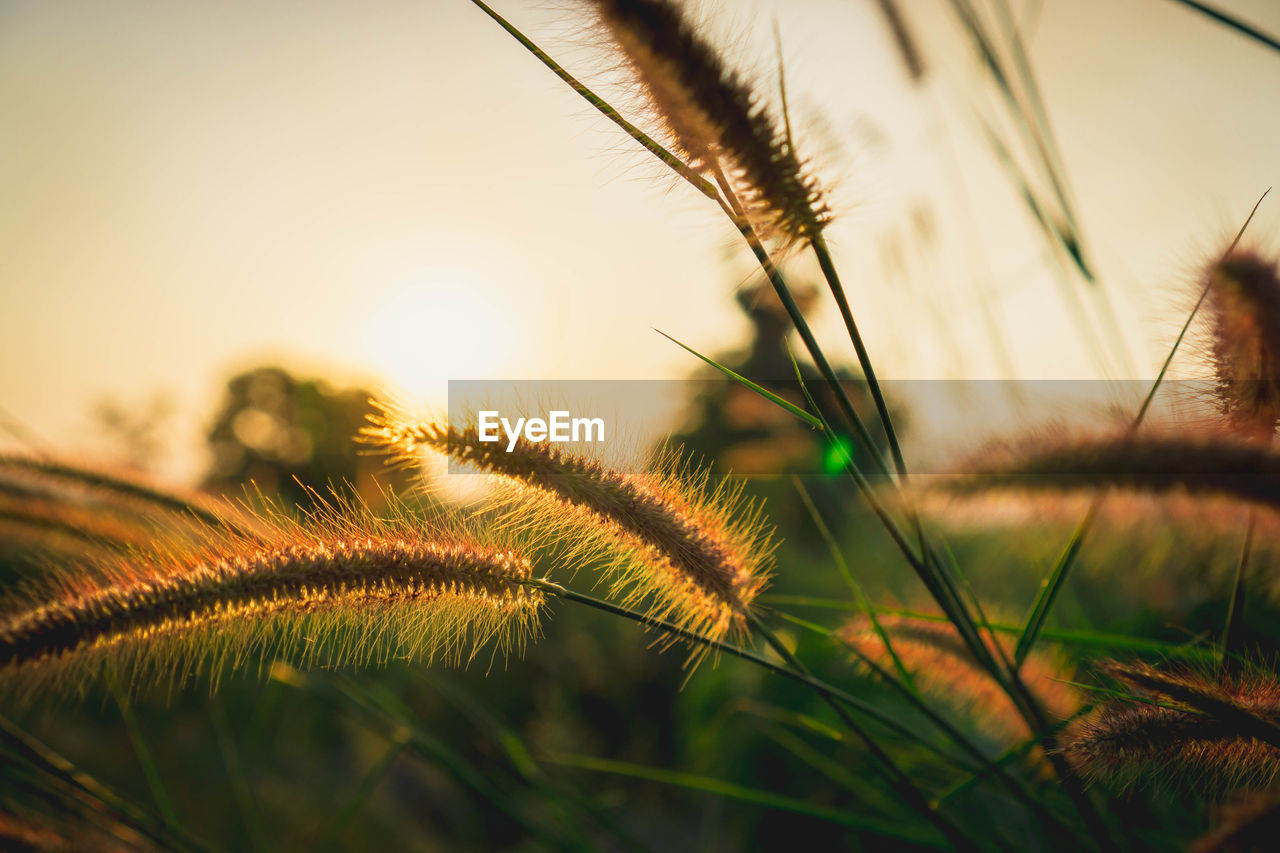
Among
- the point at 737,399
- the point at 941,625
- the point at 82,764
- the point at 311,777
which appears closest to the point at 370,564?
the point at 941,625

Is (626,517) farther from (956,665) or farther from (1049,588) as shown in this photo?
(956,665)

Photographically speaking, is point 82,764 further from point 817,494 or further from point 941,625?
point 817,494

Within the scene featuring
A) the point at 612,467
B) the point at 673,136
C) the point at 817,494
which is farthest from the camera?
the point at 817,494

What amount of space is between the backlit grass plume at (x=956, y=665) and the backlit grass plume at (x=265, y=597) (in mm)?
614

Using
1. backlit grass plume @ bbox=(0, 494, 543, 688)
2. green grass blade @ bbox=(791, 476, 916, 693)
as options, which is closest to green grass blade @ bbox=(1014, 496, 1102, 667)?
green grass blade @ bbox=(791, 476, 916, 693)

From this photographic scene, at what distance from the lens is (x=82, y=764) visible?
215 cm

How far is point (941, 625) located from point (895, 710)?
110 centimetres

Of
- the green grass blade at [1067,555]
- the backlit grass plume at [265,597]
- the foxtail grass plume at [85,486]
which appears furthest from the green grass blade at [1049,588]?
the foxtail grass plume at [85,486]

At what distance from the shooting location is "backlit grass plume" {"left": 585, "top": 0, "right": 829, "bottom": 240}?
539mm

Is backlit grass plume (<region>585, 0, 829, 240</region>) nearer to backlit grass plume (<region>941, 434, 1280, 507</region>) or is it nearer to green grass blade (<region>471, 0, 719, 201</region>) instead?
green grass blade (<region>471, 0, 719, 201</region>)

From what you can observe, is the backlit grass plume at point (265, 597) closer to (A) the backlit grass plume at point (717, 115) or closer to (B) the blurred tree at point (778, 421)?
(B) the blurred tree at point (778, 421)

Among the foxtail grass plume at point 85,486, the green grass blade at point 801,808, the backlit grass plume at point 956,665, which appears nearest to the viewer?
the green grass blade at point 801,808

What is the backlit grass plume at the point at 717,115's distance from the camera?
0.54 meters

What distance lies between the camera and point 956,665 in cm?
97
